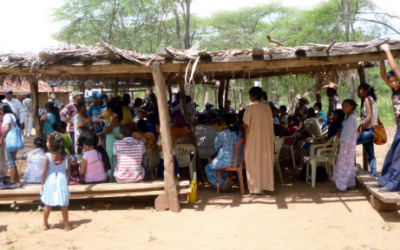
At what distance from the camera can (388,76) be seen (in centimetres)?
441

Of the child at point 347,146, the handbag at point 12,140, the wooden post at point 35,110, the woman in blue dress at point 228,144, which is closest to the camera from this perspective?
the child at point 347,146

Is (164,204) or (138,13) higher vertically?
(138,13)

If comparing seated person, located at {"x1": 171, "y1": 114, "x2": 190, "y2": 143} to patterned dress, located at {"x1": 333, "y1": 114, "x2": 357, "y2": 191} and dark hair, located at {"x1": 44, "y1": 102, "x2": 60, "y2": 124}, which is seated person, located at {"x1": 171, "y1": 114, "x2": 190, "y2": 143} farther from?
patterned dress, located at {"x1": 333, "y1": 114, "x2": 357, "y2": 191}

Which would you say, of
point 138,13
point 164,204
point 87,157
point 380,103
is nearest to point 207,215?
point 164,204

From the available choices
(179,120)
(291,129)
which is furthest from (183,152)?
(291,129)

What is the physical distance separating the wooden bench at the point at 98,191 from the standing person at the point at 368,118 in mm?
3111

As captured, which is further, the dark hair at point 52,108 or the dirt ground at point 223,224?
the dark hair at point 52,108

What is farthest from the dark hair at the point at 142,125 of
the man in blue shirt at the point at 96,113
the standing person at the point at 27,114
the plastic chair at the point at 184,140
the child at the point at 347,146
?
the standing person at the point at 27,114

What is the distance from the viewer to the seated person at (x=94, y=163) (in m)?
5.11

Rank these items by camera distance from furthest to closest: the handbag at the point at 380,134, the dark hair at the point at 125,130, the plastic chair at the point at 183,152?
the plastic chair at the point at 183,152
the handbag at the point at 380,134
the dark hair at the point at 125,130

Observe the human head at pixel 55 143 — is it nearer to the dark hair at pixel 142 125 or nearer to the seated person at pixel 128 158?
the seated person at pixel 128 158

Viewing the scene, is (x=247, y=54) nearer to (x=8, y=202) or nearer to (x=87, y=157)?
(x=87, y=157)

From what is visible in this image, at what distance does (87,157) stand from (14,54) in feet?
6.31

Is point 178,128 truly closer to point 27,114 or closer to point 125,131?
point 125,131
